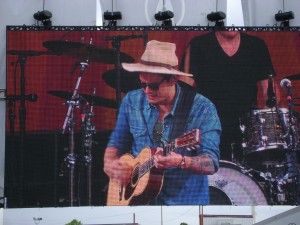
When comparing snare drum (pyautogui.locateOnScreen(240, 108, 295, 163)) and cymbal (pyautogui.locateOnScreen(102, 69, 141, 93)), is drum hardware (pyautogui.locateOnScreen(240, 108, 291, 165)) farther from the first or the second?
cymbal (pyautogui.locateOnScreen(102, 69, 141, 93))

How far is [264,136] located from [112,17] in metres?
3.66

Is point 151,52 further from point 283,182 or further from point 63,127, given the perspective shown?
point 283,182

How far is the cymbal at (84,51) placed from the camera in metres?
11.5

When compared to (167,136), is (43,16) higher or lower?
higher

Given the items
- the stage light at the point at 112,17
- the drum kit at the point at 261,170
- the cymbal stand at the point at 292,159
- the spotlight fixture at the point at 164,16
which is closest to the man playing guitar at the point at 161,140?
the drum kit at the point at 261,170

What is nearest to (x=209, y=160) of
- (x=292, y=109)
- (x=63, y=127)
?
(x=292, y=109)

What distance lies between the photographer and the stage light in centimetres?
1169

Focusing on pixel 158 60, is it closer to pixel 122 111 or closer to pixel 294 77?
pixel 122 111

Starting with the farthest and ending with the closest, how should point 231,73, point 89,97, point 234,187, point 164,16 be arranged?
point 164,16 → point 231,73 → point 89,97 → point 234,187

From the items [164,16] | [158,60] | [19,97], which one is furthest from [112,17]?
[19,97]

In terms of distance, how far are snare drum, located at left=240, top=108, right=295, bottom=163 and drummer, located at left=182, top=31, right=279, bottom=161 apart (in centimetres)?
14

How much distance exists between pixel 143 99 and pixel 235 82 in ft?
5.82

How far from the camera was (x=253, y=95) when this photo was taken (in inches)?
454

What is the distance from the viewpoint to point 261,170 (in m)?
11.3
